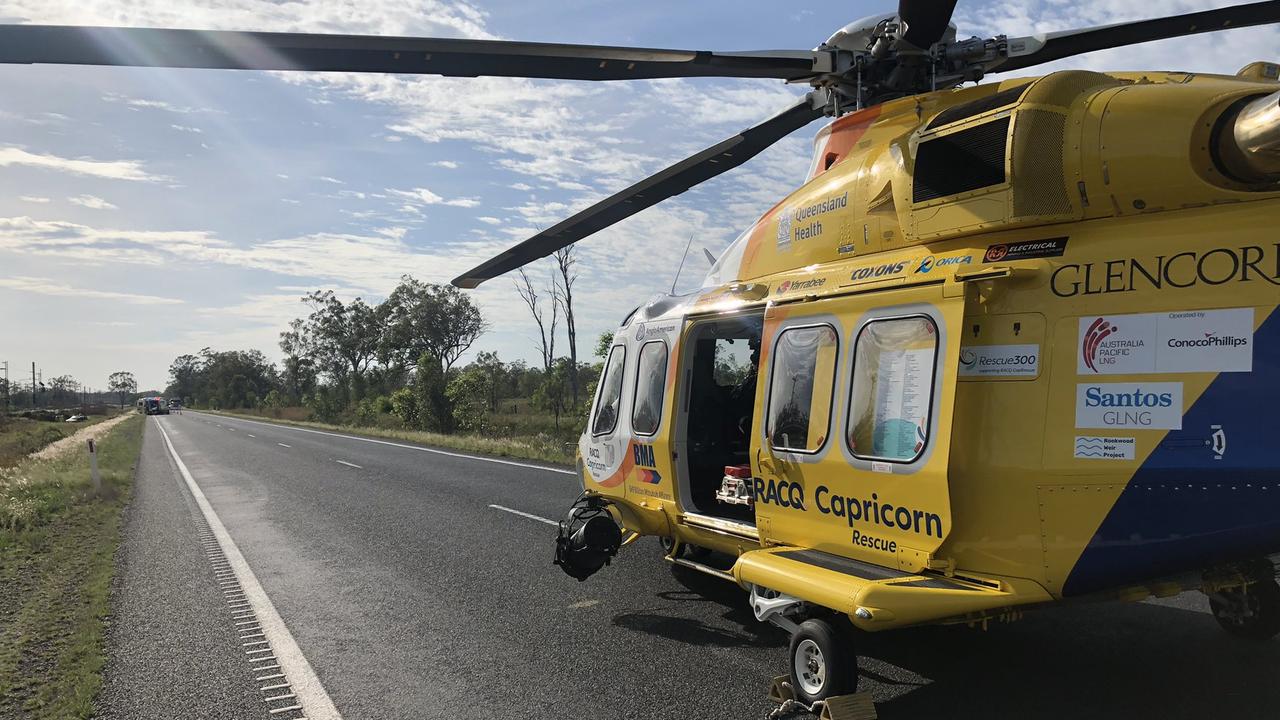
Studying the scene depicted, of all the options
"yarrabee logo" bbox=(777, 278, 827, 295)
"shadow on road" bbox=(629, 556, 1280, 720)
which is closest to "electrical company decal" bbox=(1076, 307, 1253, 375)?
"shadow on road" bbox=(629, 556, 1280, 720)

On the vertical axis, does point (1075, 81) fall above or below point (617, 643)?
above

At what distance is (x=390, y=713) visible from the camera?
15.0 ft

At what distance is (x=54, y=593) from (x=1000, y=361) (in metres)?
8.59

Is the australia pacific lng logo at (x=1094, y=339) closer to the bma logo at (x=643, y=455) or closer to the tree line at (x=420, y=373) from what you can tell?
the bma logo at (x=643, y=455)

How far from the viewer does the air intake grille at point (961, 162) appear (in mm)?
4273

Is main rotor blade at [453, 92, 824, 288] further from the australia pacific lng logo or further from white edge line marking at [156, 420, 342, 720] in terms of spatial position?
white edge line marking at [156, 420, 342, 720]

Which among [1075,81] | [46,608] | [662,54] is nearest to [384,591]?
[46,608]

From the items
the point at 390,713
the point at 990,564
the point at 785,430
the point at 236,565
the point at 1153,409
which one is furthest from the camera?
the point at 236,565

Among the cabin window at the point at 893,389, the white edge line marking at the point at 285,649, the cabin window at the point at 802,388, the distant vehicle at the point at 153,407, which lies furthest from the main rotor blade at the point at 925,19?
the distant vehicle at the point at 153,407

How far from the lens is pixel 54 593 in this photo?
7.73m

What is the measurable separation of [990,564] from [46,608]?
7.78 metres

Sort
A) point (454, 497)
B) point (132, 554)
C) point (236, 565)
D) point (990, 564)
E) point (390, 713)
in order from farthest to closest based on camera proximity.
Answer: point (454, 497) < point (132, 554) < point (236, 565) < point (390, 713) < point (990, 564)

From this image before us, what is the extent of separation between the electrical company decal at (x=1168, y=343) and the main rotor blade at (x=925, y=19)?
1.87 metres

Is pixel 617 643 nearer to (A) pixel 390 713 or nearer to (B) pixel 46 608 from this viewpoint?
(A) pixel 390 713
